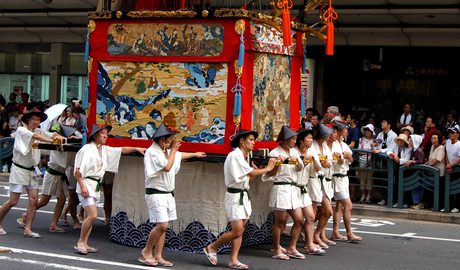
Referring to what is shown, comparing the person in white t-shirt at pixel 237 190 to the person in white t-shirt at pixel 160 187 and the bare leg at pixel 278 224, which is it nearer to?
the person in white t-shirt at pixel 160 187

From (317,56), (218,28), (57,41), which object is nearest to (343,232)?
(218,28)

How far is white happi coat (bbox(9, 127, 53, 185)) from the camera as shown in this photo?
12016 millimetres

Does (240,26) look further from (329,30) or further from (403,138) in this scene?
(403,138)

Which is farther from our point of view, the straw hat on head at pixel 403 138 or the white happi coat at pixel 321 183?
the straw hat on head at pixel 403 138

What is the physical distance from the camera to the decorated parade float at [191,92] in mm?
11250

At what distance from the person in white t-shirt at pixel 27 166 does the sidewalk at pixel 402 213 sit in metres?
6.82

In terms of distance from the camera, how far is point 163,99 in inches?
458

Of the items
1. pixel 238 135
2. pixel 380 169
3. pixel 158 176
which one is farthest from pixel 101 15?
pixel 380 169

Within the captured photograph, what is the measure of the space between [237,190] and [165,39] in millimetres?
2630

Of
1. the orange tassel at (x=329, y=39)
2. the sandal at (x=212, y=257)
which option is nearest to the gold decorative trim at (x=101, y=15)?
the orange tassel at (x=329, y=39)

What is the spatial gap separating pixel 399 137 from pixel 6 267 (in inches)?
360

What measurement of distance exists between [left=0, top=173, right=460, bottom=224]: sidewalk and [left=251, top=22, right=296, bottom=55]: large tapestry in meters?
5.27

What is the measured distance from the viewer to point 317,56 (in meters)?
23.8

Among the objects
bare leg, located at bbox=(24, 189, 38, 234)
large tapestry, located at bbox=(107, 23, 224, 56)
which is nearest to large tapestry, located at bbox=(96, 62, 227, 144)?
large tapestry, located at bbox=(107, 23, 224, 56)
